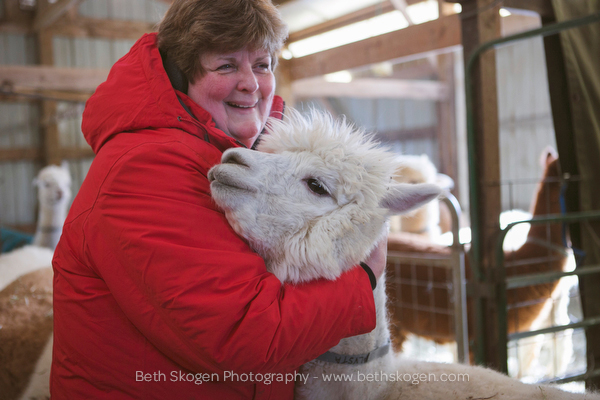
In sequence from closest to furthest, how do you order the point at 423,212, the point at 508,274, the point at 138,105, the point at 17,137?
the point at 138,105
the point at 508,274
the point at 423,212
the point at 17,137

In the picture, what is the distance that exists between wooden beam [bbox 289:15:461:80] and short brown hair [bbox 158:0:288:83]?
8.62ft

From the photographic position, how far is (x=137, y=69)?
1282 mm

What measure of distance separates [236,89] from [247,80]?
1.9 inches

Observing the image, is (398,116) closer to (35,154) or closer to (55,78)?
(55,78)

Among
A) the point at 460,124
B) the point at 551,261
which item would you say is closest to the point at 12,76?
the point at 551,261

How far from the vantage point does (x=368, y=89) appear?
7.41 meters

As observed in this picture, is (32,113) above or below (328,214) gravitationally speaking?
above

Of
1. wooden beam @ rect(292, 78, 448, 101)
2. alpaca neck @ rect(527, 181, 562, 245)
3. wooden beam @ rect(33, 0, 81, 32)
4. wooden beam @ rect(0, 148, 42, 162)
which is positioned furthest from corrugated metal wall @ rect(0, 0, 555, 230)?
alpaca neck @ rect(527, 181, 562, 245)

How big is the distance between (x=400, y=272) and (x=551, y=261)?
114 cm

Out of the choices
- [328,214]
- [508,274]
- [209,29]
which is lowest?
[508,274]

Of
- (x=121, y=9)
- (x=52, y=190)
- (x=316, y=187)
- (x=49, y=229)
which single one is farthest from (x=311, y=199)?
(x=121, y=9)

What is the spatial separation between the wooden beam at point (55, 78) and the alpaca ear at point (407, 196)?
5.25m

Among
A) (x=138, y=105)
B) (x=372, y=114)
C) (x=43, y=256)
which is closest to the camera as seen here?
(x=138, y=105)

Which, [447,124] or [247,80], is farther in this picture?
[447,124]
